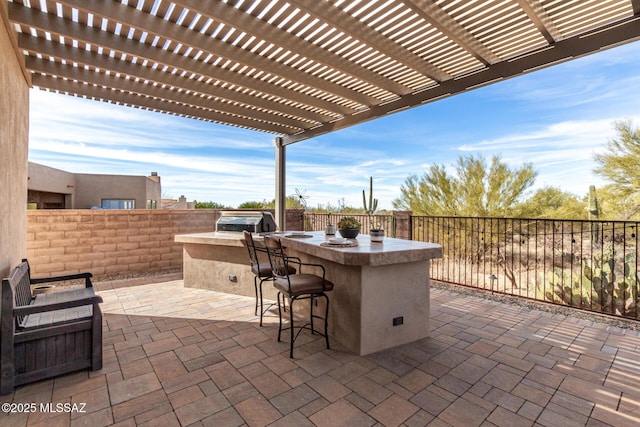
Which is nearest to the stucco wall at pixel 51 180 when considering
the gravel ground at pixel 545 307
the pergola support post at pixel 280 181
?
the pergola support post at pixel 280 181

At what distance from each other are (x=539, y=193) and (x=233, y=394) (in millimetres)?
7181

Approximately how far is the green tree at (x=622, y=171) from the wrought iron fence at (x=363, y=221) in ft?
14.2

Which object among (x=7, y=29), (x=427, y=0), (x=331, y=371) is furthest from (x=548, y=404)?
(x=7, y=29)

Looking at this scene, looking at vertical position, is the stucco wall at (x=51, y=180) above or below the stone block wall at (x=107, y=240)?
above

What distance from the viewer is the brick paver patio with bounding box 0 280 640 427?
1.71m

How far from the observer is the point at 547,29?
2.51 metres

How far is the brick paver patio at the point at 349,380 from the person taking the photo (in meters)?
1.71

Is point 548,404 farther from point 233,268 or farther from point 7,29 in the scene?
point 7,29

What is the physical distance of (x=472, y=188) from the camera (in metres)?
6.78

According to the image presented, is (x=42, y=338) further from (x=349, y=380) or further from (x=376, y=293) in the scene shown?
(x=376, y=293)

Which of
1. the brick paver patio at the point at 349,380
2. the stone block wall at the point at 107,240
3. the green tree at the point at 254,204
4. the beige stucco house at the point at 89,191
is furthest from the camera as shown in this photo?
the beige stucco house at the point at 89,191

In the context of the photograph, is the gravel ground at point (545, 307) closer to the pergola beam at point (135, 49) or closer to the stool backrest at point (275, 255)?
the stool backrest at point (275, 255)

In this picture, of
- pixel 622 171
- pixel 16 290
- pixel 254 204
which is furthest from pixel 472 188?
pixel 16 290

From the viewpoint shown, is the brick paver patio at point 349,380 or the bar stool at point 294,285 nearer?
the brick paver patio at point 349,380
